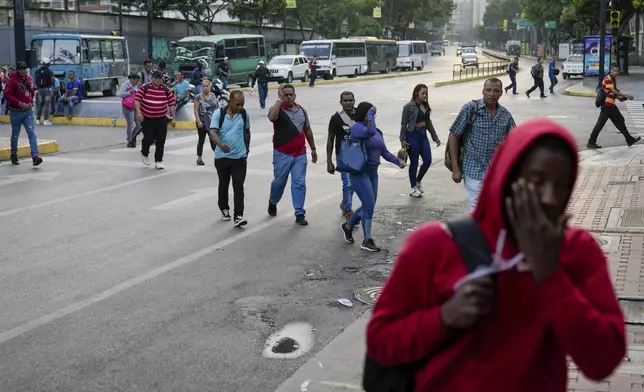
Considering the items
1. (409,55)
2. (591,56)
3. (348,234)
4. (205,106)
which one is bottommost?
(348,234)

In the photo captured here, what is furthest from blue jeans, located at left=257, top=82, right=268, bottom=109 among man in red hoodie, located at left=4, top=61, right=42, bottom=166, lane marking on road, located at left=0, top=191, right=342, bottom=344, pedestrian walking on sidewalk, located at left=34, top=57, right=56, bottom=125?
lane marking on road, located at left=0, top=191, right=342, bottom=344

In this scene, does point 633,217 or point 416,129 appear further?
point 416,129

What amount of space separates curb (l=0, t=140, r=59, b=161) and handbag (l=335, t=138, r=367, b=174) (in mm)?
10278

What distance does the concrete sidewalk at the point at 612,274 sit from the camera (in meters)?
5.57

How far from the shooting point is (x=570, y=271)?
228cm

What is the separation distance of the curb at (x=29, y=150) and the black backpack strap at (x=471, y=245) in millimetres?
16730

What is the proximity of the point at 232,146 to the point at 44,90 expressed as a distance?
16005 millimetres

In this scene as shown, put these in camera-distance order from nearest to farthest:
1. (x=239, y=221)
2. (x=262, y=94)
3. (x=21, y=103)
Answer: (x=239, y=221)
(x=21, y=103)
(x=262, y=94)

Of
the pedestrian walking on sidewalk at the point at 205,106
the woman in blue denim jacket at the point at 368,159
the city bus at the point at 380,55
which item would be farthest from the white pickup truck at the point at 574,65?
the woman in blue denim jacket at the point at 368,159

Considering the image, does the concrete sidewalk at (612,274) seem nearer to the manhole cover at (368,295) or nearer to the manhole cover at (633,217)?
the manhole cover at (633,217)

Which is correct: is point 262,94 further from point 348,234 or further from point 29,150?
point 348,234

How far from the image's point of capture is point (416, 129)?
13.0 m

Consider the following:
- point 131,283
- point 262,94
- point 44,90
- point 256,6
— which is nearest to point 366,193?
point 131,283

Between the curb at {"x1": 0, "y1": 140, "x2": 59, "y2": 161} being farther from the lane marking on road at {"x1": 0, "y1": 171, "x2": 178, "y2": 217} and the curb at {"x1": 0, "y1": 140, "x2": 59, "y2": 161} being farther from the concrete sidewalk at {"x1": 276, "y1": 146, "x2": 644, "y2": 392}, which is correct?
the concrete sidewalk at {"x1": 276, "y1": 146, "x2": 644, "y2": 392}
